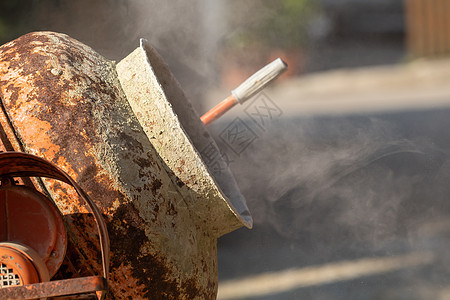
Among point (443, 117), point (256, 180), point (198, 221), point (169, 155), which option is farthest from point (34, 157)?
point (443, 117)

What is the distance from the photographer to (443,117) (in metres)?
6.94

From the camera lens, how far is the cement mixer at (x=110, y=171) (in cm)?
150

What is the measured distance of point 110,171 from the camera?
4.97 feet

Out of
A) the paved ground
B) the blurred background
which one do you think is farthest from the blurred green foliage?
the paved ground

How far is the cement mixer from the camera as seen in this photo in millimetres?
1501

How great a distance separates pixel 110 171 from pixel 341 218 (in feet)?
8.29

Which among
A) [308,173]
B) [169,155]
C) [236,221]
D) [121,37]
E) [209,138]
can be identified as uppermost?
[121,37]

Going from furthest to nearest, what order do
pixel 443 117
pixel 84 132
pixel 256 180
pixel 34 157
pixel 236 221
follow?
pixel 443 117 < pixel 256 180 < pixel 236 221 < pixel 84 132 < pixel 34 157

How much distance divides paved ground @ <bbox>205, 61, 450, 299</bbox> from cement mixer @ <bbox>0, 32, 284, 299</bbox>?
55.0 inches

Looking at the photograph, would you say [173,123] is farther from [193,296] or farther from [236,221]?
[193,296]

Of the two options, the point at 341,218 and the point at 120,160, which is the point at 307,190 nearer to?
the point at 341,218

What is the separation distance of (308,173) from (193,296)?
236 centimetres

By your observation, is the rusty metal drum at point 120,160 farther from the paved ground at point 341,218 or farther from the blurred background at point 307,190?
the blurred background at point 307,190

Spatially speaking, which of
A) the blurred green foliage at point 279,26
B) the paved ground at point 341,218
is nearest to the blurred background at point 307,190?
the paved ground at point 341,218
